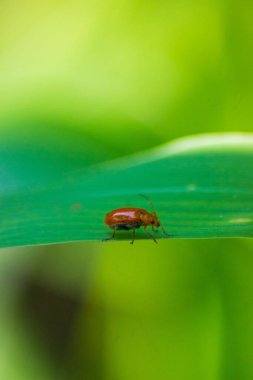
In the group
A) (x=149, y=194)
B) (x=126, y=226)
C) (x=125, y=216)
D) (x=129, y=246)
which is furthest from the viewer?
(x=129, y=246)

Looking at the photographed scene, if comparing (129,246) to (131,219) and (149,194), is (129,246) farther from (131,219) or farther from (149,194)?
(149,194)

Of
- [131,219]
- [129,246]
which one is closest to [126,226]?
[131,219]

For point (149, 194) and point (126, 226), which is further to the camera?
point (126, 226)

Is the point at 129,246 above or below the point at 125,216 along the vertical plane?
above

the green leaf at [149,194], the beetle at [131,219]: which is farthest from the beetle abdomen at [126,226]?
A: the green leaf at [149,194]

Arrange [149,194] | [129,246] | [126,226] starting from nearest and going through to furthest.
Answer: [149,194] → [126,226] → [129,246]
